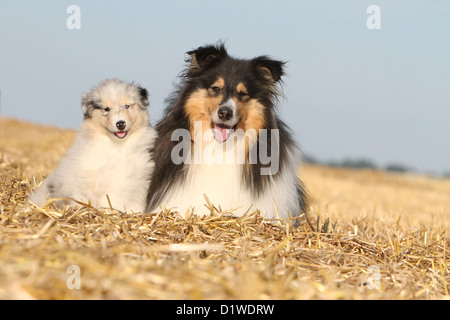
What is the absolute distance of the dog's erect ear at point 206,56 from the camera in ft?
16.6

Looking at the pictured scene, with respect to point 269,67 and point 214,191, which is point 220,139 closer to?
point 214,191

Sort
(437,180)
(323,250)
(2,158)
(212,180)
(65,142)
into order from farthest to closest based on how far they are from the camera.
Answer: (437,180) < (65,142) < (2,158) < (212,180) < (323,250)

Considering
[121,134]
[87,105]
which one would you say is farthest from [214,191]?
[87,105]

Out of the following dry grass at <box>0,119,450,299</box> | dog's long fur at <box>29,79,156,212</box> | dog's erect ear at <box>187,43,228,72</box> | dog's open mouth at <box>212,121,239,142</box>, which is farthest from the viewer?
dog's erect ear at <box>187,43,228,72</box>

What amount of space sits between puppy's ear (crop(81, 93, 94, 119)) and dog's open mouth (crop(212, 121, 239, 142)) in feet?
4.04

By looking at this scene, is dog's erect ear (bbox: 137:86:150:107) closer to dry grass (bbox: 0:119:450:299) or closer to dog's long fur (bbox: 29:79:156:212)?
dog's long fur (bbox: 29:79:156:212)

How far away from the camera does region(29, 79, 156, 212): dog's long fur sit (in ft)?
15.6

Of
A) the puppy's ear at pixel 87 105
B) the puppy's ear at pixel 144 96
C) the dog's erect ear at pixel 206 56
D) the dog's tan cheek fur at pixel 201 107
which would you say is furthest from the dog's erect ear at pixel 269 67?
the puppy's ear at pixel 87 105

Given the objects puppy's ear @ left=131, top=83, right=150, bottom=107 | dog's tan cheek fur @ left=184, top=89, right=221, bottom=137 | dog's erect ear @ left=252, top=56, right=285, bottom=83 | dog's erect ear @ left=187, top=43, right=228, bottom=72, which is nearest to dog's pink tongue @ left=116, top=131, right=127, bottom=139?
puppy's ear @ left=131, top=83, right=150, bottom=107

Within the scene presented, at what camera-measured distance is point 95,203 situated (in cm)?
474

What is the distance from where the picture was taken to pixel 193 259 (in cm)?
334
